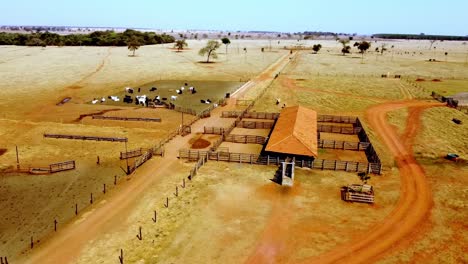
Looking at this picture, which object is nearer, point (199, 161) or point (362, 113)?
point (199, 161)

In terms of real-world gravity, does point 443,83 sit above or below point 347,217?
above

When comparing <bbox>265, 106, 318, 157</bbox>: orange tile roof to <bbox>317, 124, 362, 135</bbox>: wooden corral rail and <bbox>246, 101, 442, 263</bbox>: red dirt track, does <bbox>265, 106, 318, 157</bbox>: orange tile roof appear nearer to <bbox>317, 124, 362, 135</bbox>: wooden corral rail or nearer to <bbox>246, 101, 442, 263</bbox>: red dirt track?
<bbox>317, 124, 362, 135</bbox>: wooden corral rail

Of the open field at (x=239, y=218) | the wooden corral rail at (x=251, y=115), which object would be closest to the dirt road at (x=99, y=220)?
the open field at (x=239, y=218)

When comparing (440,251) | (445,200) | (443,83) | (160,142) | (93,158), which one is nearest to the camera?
(440,251)

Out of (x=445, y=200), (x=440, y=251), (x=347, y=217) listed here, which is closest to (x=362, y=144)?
(x=445, y=200)

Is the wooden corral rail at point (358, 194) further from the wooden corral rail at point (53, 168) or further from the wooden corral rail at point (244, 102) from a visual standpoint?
the wooden corral rail at point (244, 102)

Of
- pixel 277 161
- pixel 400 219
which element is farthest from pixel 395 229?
pixel 277 161

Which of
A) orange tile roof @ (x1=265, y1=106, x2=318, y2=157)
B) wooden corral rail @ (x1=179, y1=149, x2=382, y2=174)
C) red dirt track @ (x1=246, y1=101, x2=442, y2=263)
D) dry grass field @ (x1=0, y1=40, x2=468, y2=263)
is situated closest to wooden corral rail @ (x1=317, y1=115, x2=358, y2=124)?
dry grass field @ (x1=0, y1=40, x2=468, y2=263)

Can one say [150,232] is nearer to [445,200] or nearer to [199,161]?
[199,161]
